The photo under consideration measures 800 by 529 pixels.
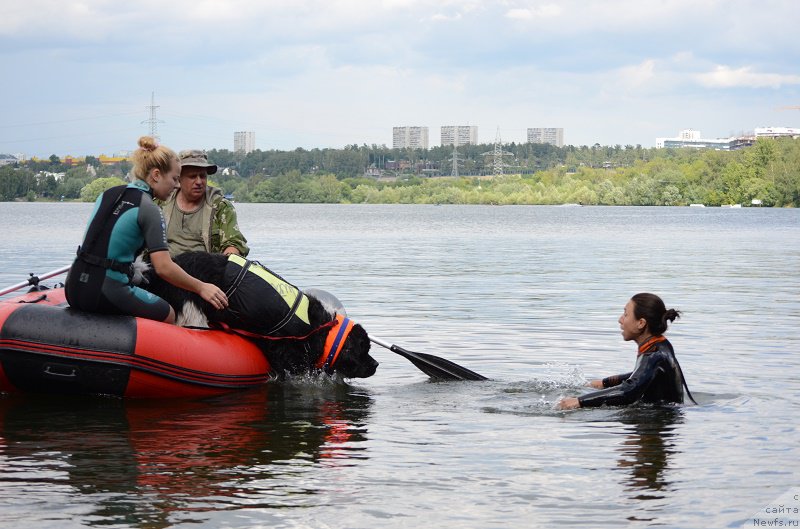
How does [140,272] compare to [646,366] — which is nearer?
[646,366]

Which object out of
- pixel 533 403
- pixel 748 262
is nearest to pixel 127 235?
pixel 533 403

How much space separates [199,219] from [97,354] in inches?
72.0

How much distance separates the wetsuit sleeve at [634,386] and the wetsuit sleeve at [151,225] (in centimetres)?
352

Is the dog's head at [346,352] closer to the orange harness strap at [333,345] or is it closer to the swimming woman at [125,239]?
the orange harness strap at [333,345]

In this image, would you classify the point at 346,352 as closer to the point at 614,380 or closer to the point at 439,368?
the point at 439,368

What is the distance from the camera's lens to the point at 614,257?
3316 centimetres

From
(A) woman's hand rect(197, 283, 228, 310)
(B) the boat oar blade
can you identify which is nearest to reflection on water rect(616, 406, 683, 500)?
(B) the boat oar blade

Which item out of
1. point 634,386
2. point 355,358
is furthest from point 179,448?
point 634,386

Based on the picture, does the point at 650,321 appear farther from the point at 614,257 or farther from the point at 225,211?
the point at 614,257

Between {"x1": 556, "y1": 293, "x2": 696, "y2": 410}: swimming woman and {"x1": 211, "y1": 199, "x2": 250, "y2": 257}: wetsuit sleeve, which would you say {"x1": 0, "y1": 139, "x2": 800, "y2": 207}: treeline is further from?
{"x1": 556, "y1": 293, "x2": 696, "y2": 410}: swimming woman

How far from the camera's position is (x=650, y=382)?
8.59 metres

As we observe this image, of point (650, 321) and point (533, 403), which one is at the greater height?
point (650, 321)

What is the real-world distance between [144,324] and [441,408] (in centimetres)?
249

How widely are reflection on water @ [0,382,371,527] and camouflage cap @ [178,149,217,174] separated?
203 cm
